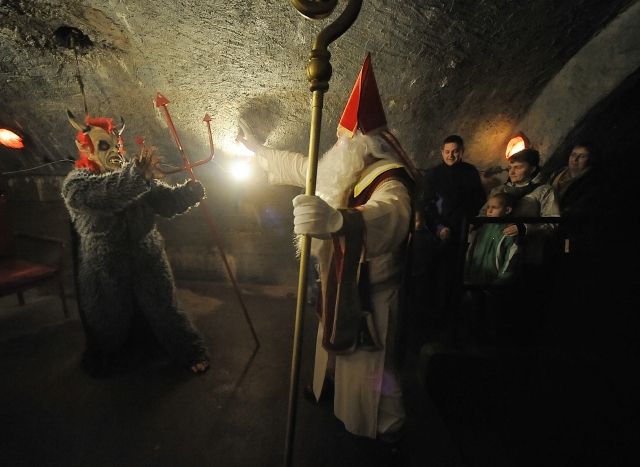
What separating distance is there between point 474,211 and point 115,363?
3792 mm

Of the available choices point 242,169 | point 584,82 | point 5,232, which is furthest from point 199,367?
point 584,82

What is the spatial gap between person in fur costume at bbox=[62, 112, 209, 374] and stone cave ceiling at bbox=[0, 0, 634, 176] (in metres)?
0.84

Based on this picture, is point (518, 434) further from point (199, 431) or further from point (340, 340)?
point (199, 431)

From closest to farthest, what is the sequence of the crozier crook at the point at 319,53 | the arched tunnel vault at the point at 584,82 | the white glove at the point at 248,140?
the crozier crook at the point at 319,53 < the white glove at the point at 248,140 < the arched tunnel vault at the point at 584,82

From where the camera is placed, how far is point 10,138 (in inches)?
127

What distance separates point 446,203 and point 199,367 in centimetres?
292

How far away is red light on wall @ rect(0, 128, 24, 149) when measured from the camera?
10.4 feet

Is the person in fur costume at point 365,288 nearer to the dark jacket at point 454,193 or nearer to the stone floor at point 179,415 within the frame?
the stone floor at point 179,415

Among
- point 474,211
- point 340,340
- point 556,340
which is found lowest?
point 556,340

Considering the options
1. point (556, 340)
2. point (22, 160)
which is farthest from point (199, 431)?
point (22, 160)

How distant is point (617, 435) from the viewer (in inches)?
73.5

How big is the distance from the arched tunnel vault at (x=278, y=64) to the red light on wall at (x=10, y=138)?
182 millimetres

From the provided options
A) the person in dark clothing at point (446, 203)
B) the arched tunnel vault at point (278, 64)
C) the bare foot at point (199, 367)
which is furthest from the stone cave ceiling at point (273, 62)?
the bare foot at point (199, 367)

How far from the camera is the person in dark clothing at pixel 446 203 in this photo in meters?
2.89
